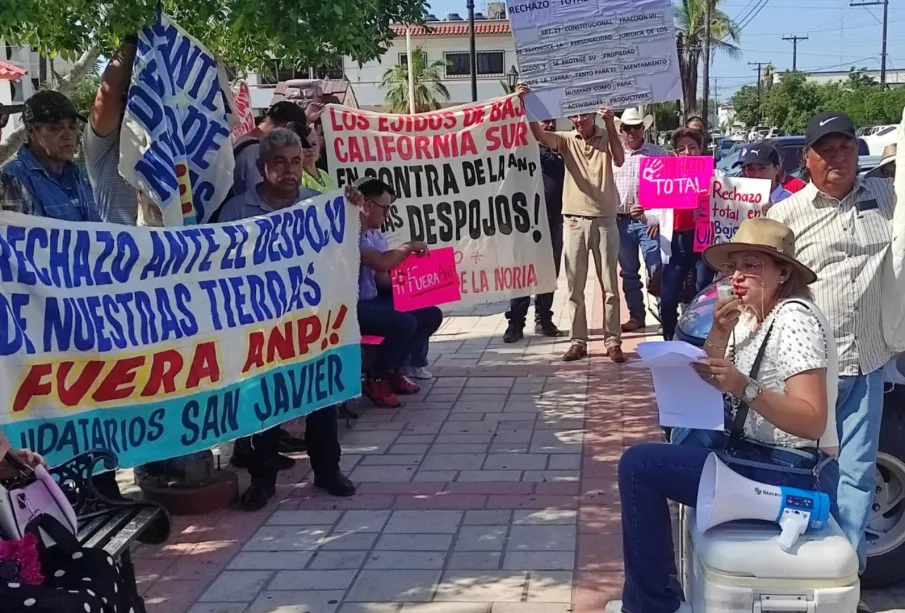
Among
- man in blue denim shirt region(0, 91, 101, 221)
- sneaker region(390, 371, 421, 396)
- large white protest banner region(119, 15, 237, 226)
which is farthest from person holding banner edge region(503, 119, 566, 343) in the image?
man in blue denim shirt region(0, 91, 101, 221)

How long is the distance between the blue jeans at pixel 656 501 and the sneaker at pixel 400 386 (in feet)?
14.4

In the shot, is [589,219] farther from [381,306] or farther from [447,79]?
[447,79]

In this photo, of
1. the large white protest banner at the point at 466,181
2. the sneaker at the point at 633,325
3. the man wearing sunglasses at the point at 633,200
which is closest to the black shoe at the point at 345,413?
the large white protest banner at the point at 466,181

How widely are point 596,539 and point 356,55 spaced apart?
316cm

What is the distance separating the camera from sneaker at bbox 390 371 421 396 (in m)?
7.71

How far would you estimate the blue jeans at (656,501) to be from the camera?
3.31 metres

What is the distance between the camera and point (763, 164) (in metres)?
7.49

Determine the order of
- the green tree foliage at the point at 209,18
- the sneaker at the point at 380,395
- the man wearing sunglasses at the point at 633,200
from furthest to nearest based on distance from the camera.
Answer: the man wearing sunglasses at the point at 633,200, the sneaker at the point at 380,395, the green tree foliage at the point at 209,18

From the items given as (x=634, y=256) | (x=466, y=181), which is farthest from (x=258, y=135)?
(x=634, y=256)

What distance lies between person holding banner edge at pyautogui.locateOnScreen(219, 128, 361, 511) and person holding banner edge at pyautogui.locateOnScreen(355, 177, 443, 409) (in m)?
1.00

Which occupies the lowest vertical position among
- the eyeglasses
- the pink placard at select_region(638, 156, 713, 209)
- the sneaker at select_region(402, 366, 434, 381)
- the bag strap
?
the sneaker at select_region(402, 366, 434, 381)

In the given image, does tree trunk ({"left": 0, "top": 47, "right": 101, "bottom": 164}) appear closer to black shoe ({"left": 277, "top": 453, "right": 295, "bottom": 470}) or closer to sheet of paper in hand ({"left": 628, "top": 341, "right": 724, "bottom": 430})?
black shoe ({"left": 277, "top": 453, "right": 295, "bottom": 470})

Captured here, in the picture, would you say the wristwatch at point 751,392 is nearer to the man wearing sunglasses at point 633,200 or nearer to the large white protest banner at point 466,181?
the large white protest banner at point 466,181

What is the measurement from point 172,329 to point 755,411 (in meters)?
2.68
